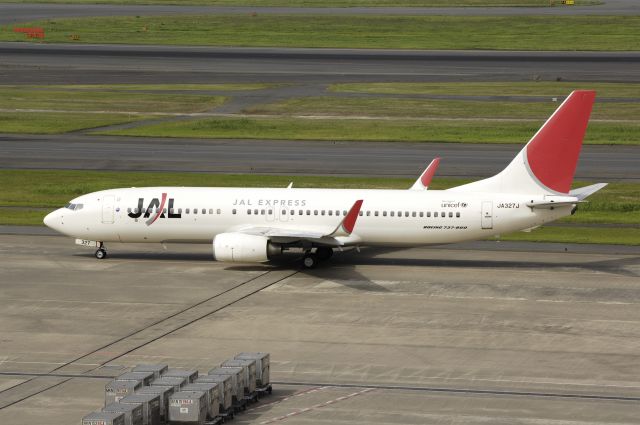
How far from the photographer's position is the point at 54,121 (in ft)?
348

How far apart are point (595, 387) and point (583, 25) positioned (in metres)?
142

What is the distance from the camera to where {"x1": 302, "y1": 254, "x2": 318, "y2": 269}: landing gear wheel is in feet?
192

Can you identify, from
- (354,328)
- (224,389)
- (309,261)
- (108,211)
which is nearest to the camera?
(224,389)

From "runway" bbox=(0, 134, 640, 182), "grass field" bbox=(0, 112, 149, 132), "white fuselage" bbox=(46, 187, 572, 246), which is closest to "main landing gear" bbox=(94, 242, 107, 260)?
"white fuselage" bbox=(46, 187, 572, 246)

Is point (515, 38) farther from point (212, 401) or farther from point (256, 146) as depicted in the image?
point (212, 401)

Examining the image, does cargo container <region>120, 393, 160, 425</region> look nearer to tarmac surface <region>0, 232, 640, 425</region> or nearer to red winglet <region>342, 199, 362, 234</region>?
tarmac surface <region>0, 232, 640, 425</region>

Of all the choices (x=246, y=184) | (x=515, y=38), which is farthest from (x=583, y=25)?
(x=246, y=184)

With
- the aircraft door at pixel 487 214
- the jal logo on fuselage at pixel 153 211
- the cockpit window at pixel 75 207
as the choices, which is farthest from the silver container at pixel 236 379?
the cockpit window at pixel 75 207

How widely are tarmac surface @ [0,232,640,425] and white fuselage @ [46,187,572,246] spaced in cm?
166

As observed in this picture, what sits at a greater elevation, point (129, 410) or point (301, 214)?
point (301, 214)

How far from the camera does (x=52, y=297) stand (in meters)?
52.1

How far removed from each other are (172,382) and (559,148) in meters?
28.5

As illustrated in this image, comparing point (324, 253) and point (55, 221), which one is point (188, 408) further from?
point (55, 221)

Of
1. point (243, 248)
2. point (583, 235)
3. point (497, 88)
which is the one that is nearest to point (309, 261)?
point (243, 248)
